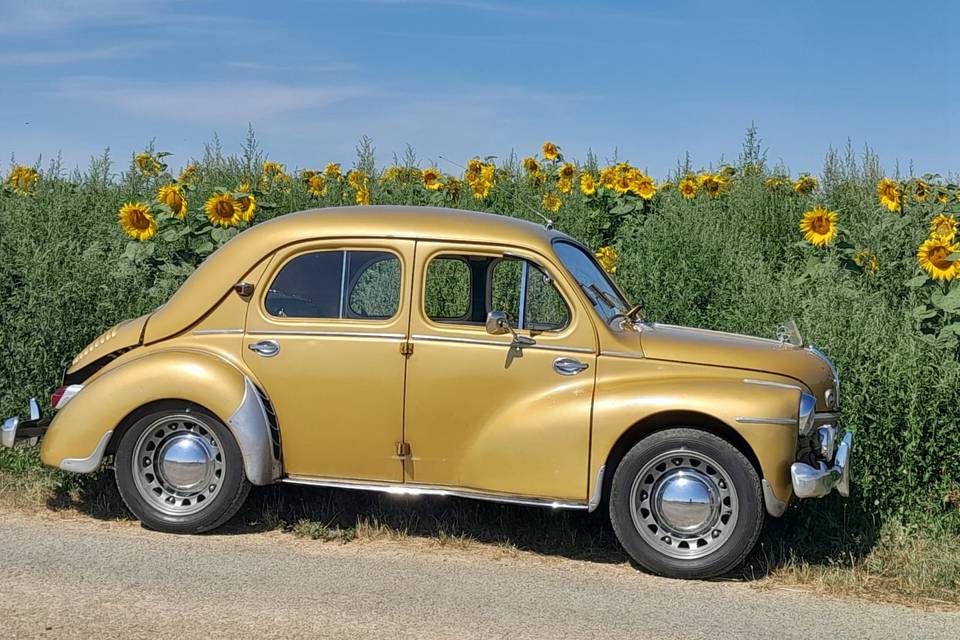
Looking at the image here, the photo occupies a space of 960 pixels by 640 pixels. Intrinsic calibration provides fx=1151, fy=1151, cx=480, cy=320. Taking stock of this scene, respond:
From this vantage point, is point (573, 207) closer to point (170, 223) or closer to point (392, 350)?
point (170, 223)

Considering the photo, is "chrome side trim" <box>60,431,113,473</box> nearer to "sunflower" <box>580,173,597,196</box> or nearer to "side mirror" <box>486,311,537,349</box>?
"side mirror" <box>486,311,537,349</box>

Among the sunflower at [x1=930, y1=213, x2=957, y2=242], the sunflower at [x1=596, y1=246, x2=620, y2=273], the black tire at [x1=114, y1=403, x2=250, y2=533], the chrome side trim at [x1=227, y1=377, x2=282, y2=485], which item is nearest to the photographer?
the chrome side trim at [x1=227, y1=377, x2=282, y2=485]

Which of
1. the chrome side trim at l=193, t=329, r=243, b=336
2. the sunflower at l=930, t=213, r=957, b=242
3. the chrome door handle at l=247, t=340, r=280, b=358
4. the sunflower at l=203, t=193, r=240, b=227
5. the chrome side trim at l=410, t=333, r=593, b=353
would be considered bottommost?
the chrome door handle at l=247, t=340, r=280, b=358

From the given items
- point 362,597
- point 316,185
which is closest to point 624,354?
point 362,597

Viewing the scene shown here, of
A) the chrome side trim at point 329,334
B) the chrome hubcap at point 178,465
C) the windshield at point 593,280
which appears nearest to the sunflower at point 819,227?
the windshield at point 593,280

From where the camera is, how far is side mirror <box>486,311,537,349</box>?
21.4 ft

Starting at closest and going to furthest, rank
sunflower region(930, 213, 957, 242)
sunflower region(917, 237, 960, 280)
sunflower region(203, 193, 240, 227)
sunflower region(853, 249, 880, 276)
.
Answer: sunflower region(917, 237, 960, 280) → sunflower region(930, 213, 957, 242) → sunflower region(203, 193, 240, 227) → sunflower region(853, 249, 880, 276)

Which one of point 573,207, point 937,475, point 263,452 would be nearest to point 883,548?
point 937,475

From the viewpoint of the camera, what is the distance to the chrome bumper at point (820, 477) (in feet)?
20.4

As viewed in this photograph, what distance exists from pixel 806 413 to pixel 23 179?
10772 millimetres

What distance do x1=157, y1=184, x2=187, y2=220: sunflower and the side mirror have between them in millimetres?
5431

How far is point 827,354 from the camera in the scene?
7.98 metres

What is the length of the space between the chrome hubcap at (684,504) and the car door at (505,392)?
14.3 inches

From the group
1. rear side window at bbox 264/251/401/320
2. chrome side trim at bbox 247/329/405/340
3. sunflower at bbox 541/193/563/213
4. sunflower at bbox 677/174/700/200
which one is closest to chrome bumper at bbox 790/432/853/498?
chrome side trim at bbox 247/329/405/340
